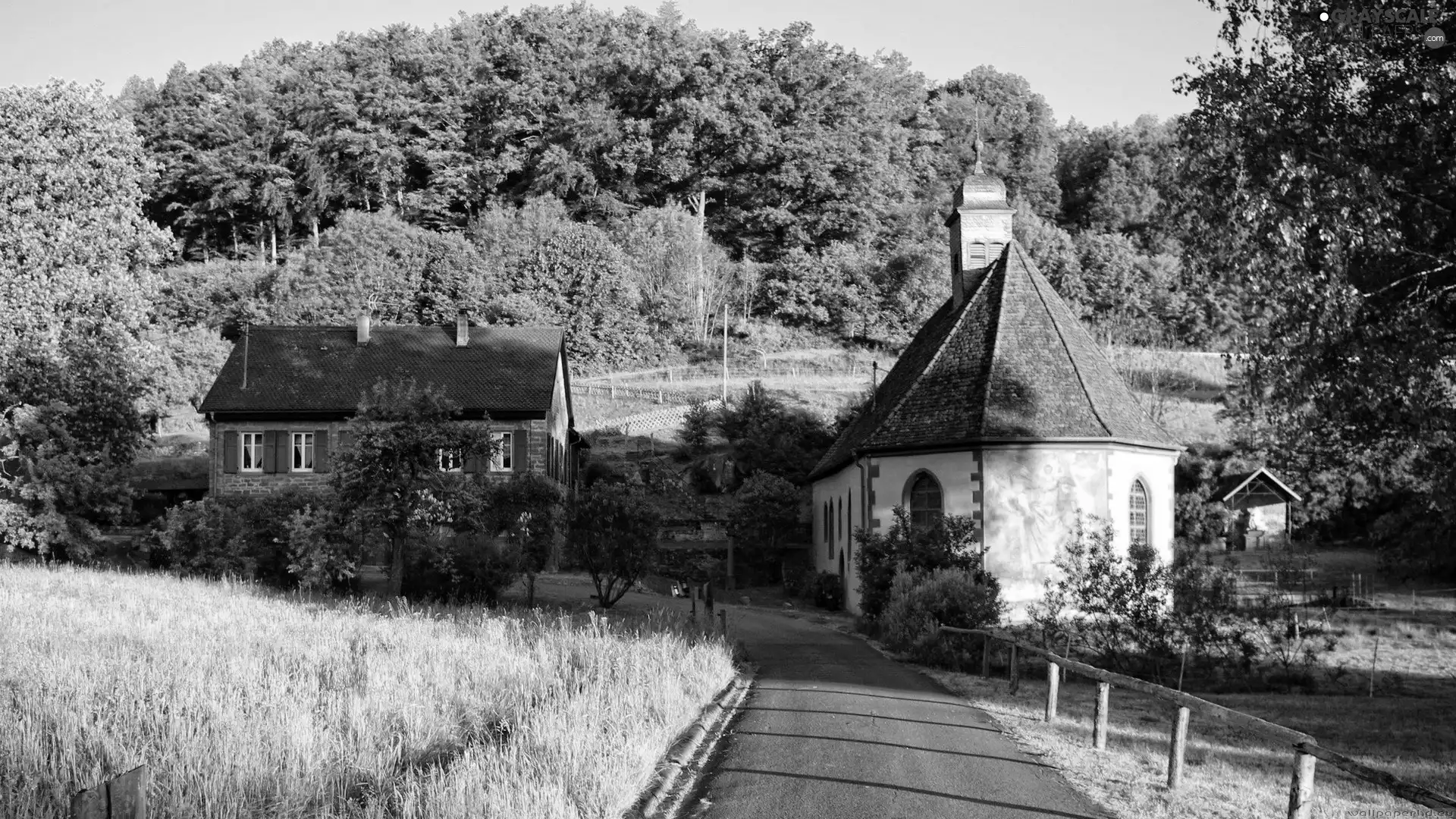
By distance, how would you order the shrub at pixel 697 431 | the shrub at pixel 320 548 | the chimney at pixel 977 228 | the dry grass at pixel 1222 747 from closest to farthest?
the dry grass at pixel 1222 747 → the shrub at pixel 320 548 → the chimney at pixel 977 228 → the shrub at pixel 697 431

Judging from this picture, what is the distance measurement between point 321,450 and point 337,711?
96.7 ft

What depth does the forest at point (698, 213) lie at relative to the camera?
15.9m

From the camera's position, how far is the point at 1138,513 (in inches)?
1030

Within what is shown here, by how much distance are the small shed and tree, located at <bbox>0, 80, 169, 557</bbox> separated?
36921 millimetres

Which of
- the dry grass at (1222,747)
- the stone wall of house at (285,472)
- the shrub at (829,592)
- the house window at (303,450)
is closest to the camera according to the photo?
the dry grass at (1222,747)

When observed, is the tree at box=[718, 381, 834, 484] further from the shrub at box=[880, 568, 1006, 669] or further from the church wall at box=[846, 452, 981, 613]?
the shrub at box=[880, 568, 1006, 669]

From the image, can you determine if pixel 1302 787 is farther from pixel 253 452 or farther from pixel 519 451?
pixel 253 452

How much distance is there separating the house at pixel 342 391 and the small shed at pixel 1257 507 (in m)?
25.0

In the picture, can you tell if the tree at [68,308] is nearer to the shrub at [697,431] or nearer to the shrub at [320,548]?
the shrub at [320,548]

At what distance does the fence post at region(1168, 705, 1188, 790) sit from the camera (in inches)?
388

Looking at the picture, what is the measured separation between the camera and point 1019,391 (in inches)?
1018

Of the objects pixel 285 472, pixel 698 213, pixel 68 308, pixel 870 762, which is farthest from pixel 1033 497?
pixel 698 213

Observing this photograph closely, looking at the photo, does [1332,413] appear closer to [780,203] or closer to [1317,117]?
[1317,117]

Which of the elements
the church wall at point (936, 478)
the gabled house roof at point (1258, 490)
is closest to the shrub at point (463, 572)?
the church wall at point (936, 478)
